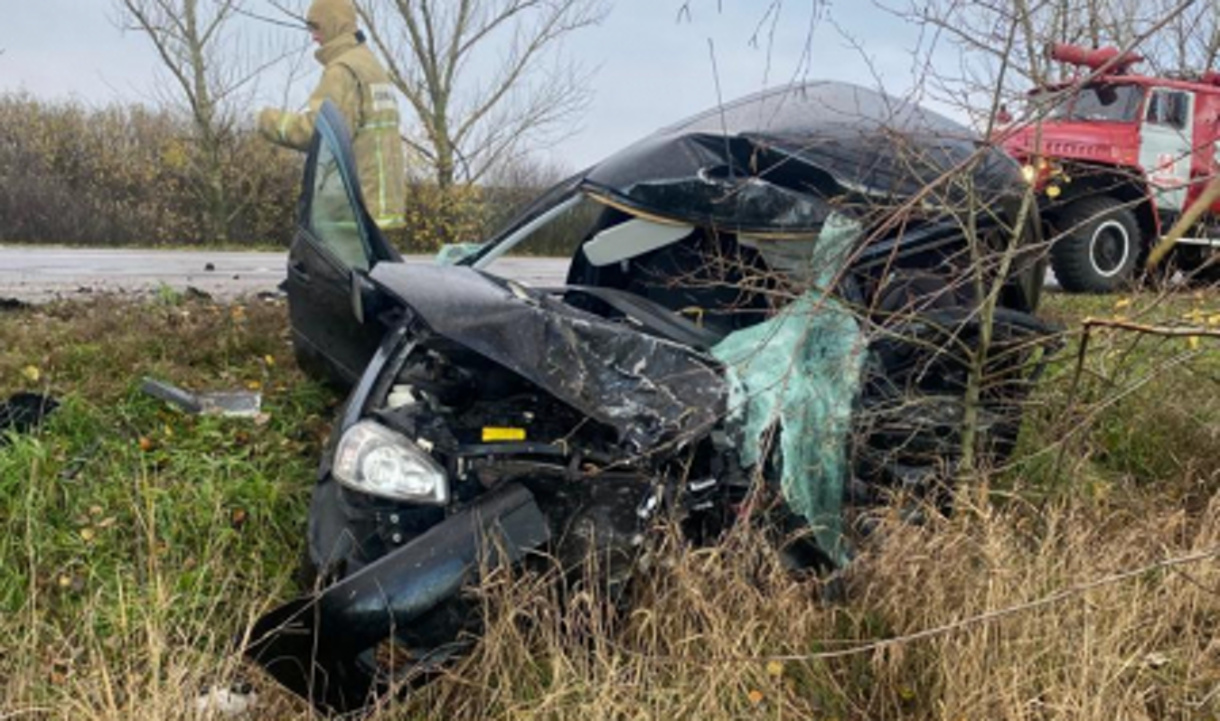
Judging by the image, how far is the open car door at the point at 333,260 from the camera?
3.51 m

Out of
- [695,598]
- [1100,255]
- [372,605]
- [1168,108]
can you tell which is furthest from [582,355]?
[1168,108]

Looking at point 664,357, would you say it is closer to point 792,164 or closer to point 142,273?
point 792,164

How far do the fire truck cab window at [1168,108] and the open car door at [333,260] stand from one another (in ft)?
24.1

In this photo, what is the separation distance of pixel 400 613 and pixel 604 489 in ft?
2.00

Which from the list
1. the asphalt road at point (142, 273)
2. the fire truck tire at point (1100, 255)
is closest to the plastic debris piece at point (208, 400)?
the asphalt road at point (142, 273)

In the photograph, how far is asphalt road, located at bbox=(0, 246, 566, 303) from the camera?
6.38m

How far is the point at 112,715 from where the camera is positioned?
85.9 inches

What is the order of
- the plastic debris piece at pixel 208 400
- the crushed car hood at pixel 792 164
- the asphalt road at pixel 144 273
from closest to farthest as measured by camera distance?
1. the crushed car hood at pixel 792 164
2. the plastic debris piece at pixel 208 400
3. the asphalt road at pixel 144 273

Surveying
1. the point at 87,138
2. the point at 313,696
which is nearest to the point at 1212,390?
the point at 313,696

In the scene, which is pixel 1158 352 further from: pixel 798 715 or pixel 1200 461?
pixel 798 715

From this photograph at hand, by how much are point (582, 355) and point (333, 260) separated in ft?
4.29

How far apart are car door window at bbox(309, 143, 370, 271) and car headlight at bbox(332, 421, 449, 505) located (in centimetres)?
114

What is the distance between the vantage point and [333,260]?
11.7 ft

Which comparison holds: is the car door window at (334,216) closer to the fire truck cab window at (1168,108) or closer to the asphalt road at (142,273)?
the asphalt road at (142,273)
